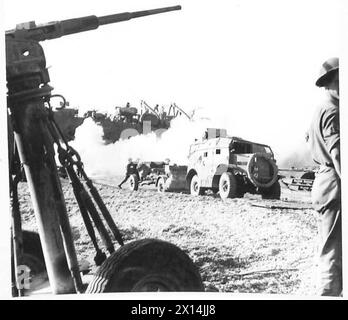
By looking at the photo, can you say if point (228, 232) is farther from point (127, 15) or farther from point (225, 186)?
point (127, 15)

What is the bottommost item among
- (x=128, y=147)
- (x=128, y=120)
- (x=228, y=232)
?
(x=228, y=232)

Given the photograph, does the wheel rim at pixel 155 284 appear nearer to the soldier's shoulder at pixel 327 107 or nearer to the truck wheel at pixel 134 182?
the truck wheel at pixel 134 182

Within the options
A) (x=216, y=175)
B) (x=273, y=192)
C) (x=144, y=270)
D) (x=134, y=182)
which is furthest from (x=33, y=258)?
(x=273, y=192)

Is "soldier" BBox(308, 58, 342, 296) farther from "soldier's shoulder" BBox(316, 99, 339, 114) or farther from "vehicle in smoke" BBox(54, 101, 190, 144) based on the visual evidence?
"vehicle in smoke" BBox(54, 101, 190, 144)

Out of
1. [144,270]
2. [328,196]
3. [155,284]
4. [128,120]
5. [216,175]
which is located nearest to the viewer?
[144,270]
